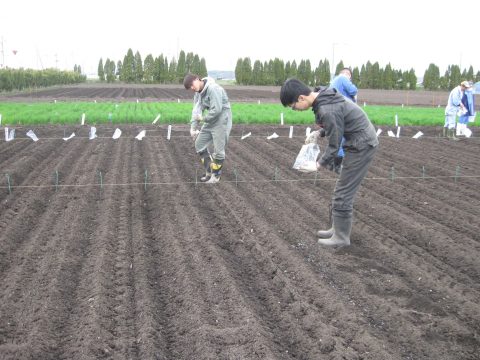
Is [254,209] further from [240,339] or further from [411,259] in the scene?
[240,339]

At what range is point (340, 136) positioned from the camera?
445cm

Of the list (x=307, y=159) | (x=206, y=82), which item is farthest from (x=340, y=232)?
(x=206, y=82)

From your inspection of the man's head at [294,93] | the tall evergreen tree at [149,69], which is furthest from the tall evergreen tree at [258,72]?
the man's head at [294,93]

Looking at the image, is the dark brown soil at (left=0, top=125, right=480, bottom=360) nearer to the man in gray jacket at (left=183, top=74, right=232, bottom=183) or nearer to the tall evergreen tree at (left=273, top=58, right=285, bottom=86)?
the man in gray jacket at (left=183, top=74, right=232, bottom=183)

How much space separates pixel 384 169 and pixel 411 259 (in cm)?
462

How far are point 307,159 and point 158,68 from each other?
6325cm

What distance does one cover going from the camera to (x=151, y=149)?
35.6 feet

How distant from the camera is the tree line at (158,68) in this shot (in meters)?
63.0

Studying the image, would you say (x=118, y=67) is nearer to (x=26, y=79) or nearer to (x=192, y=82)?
(x=26, y=79)

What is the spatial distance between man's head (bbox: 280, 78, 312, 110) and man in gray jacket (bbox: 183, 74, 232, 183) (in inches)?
113

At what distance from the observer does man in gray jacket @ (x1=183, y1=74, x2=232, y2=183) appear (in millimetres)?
7109

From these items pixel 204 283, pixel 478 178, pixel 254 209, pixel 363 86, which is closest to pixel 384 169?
pixel 478 178

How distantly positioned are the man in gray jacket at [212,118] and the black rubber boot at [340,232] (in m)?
2.81

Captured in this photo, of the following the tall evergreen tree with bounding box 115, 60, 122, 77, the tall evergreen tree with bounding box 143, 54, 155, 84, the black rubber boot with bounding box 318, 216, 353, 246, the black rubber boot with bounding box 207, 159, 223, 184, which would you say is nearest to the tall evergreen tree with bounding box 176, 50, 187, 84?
the tall evergreen tree with bounding box 143, 54, 155, 84
